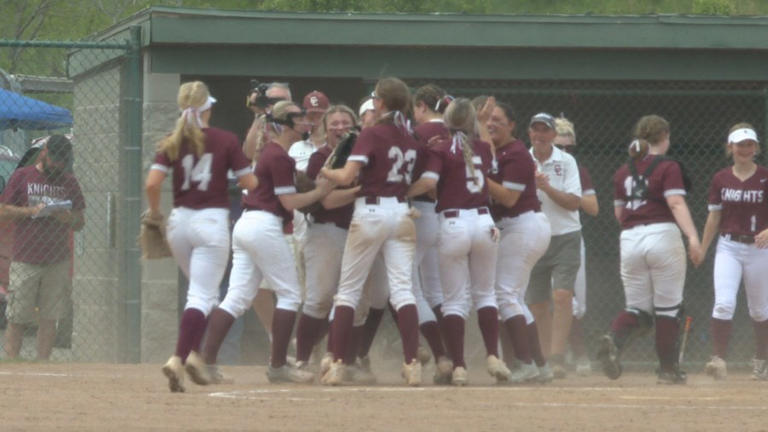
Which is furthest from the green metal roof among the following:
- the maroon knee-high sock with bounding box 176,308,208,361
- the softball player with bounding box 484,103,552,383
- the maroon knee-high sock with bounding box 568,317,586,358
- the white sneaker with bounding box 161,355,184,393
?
the white sneaker with bounding box 161,355,184,393

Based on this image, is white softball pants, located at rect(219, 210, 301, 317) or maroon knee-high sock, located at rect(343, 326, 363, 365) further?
maroon knee-high sock, located at rect(343, 326, 363, 365)

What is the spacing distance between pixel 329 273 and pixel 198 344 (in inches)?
47.9

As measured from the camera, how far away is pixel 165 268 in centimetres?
1234

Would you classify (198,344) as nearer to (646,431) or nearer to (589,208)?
(646,431)

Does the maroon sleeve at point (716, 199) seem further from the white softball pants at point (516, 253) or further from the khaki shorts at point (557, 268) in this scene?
the white softball pants at point (516, 253)

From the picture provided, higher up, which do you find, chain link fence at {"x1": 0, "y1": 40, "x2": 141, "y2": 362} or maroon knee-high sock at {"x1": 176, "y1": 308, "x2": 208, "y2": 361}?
chain link fence at {"x1": 0, "y1": 40, "x2": 141, "y2": 362}

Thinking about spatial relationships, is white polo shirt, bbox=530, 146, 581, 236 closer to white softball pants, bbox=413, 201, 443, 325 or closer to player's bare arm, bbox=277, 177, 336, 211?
white softball pants, bbox=413, 201, 443, 325

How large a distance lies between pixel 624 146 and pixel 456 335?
481 centimetres

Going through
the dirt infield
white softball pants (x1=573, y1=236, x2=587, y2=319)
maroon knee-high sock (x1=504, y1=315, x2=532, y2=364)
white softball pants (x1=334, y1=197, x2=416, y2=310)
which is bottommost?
the dirt infield

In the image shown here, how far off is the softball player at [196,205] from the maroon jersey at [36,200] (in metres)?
3.81

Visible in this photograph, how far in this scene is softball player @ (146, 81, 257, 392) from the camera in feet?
29.1

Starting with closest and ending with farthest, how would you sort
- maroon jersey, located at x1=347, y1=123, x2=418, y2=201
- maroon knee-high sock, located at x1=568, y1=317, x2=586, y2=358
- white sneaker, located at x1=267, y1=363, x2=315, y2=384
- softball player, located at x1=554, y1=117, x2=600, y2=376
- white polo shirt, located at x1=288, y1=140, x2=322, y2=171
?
maroon jersey, located at x1=347, y1=123, x2=418, y2=201 < white sneaker, located at x1=267, y1=363, x2=315, y2=384 < white polo shirt, located at x1=288, y1=140, x2=322, y2=171 < softball player, located at x1=554, y1=117, x2=600, y2=376 < maroon knee-high sock, located at x1=568, y1=317, x2=586, y2=358

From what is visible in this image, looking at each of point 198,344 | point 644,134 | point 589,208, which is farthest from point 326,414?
point 589,208

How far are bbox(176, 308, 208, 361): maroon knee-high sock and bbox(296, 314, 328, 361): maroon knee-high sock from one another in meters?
1.14
